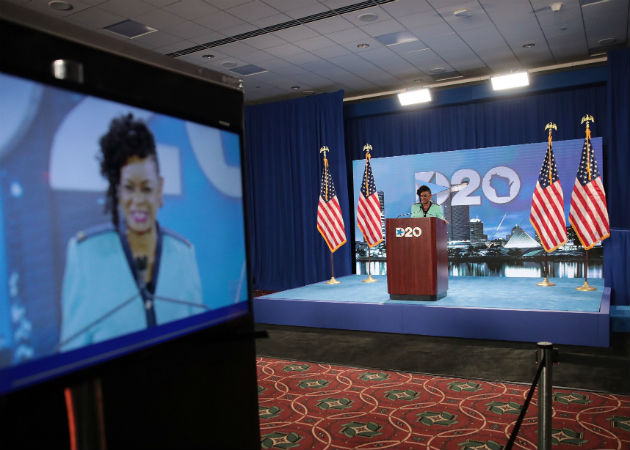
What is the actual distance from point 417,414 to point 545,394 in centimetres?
121

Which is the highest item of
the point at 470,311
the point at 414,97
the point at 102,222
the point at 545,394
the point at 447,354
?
the point at 414,97

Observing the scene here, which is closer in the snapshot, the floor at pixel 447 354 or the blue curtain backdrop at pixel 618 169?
the floor at pixel 447 354

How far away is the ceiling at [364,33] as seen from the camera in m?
5.25

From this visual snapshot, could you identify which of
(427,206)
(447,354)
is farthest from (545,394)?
Result: (427,206)

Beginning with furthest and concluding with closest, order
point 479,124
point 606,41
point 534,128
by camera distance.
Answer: point 479,124 < point 534,128 < point 606,41

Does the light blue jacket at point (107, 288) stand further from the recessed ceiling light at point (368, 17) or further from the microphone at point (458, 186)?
the microphone at point (458, 186)

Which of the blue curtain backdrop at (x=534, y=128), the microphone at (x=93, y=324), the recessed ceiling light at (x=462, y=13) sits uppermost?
the recessed ceiling light at (x=462, y=13)

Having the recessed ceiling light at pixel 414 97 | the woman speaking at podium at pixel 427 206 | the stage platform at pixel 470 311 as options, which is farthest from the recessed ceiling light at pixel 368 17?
the stage platform at pixel 470 311

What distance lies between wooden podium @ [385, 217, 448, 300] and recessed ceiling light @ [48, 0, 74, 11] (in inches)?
151

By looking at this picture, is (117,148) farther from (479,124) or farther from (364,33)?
(479,124)

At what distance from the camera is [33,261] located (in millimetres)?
1072

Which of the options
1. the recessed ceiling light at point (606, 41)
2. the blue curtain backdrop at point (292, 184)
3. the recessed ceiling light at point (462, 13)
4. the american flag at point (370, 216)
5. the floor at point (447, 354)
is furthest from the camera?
the blue curtain backdrop at point (292, 184)

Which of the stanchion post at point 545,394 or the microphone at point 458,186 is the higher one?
the microphone at point 458,186

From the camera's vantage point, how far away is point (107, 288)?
1.20 meters
